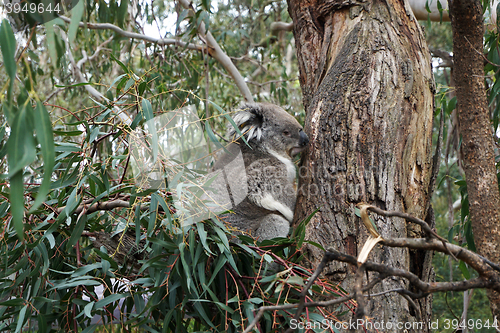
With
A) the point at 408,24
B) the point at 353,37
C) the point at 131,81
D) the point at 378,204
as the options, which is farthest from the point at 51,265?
the point at 408,24

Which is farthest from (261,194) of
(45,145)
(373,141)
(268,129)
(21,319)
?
(45,145)

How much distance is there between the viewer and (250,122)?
2.51 meters

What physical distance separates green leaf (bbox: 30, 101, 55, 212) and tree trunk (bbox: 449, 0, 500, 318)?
1.81m

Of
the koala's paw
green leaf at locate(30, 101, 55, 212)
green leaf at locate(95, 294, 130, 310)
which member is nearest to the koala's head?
the koala's paw

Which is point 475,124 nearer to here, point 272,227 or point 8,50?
point 272,227

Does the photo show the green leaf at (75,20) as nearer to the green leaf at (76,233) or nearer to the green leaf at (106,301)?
the green leaf at (76,233)

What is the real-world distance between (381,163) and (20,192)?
54.7 inches

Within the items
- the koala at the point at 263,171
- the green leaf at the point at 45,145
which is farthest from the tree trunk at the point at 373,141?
the green leaf at the point at 45,145

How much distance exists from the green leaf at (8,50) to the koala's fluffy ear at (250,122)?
157 cm

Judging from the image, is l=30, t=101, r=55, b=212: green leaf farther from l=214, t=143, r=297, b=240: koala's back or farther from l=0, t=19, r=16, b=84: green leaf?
l=214, t=143, r=297, b=240: koala's back

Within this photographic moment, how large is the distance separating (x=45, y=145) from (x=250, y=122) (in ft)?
5.64

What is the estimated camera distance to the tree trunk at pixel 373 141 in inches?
63.9

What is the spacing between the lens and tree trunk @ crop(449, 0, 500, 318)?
179 cm

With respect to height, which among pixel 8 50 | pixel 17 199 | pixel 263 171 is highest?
pixel 8 50
